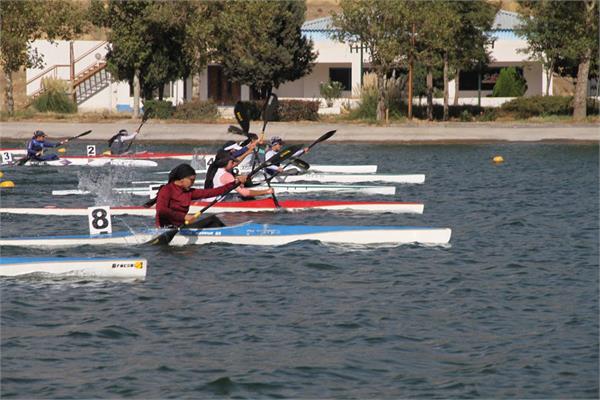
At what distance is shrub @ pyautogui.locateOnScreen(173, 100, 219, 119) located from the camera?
52656 mm

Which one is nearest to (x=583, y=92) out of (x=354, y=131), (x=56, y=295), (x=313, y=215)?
(x=354, y=131)

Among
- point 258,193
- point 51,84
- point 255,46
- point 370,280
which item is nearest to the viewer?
point 370,280

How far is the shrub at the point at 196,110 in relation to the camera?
52656 millimetres

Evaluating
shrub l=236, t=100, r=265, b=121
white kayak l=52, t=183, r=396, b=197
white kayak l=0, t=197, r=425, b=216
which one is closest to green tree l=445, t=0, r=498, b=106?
shrub l=236, t=100, r=265, b=121

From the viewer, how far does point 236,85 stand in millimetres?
66375

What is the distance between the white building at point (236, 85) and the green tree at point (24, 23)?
22.2 feet

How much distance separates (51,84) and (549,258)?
141ft

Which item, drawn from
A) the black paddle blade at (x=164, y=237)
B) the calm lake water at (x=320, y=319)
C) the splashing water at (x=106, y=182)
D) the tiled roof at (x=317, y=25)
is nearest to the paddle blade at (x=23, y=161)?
the splashing water at (x=106, y=182)

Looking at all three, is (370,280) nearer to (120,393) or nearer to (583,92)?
(120,393)

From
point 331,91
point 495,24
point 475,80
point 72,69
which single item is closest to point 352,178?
point 331,91

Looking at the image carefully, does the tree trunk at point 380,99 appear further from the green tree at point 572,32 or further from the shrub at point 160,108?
the shrub at point 160,108

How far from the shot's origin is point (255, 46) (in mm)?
54375

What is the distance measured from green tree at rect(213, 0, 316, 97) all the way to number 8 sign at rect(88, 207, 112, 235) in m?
34.7

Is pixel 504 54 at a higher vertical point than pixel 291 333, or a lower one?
higher
